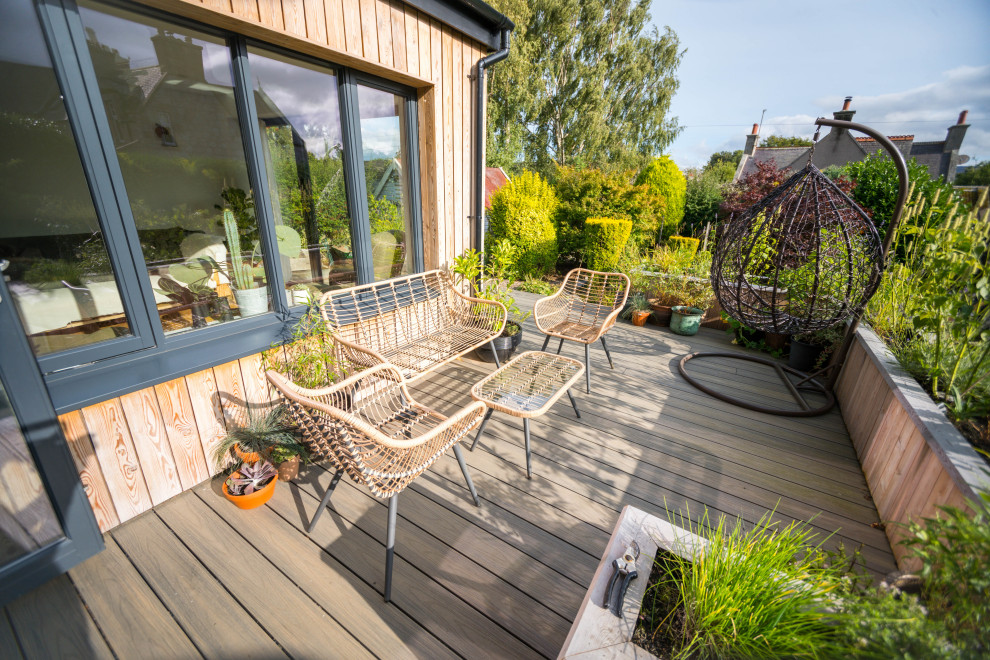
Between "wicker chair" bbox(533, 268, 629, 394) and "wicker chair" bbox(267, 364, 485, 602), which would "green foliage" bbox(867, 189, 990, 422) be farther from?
"wicker chair" bbox(267, 364, 485, 602)

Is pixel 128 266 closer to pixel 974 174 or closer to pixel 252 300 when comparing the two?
pixel 252 300

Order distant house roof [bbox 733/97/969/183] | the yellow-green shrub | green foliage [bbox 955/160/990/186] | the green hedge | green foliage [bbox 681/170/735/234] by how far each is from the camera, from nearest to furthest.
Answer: the yellow-green shrub < the green hedge < green foliage [bbox 681/170/735/234] < green foliage [bbox 955/160/990/186] < distant house roof [bbox 733/97/969/183]

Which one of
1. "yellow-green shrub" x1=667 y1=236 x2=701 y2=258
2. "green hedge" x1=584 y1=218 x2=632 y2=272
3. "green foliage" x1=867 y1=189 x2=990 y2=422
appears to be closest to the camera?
"green foliage" x1=867 y1=189 x2=990 y2=422

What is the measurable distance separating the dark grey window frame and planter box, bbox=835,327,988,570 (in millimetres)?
2770

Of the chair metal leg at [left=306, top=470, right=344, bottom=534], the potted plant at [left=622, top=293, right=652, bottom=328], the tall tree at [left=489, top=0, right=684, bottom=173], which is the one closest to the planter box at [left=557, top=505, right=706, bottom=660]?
the chair metal leg at [left=306, top=470, right=344, bottom=534]

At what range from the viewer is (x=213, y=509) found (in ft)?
6.20

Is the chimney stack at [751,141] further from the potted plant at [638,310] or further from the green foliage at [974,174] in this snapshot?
the potted plant at [638,310]

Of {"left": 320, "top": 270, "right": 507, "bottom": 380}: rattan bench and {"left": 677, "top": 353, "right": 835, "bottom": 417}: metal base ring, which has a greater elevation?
{"left": 320, "top": 270, "right": 507, "bottom": 380}: rattan bench

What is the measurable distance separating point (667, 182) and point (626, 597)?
32.7 feet

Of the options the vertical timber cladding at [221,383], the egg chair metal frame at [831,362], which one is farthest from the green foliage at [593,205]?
the vertical timber cladding at [221,383]

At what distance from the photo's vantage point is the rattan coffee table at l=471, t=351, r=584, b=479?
211 cm

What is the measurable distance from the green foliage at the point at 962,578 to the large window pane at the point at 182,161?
106 inches

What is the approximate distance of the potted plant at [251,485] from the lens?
1.86 m

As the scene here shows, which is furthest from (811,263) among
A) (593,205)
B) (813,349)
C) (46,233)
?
(46,233)
